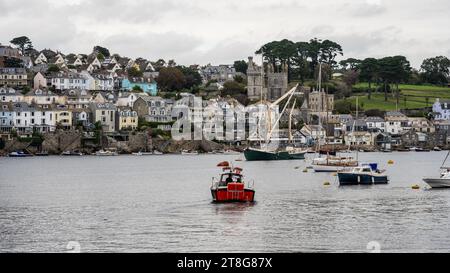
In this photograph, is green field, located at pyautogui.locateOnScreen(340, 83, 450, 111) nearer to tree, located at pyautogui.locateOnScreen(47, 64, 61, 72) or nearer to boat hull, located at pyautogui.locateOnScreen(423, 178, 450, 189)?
tree, located at pyautogui.locateOnScreen(47, 64, 61, 72)

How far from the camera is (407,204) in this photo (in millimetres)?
40938

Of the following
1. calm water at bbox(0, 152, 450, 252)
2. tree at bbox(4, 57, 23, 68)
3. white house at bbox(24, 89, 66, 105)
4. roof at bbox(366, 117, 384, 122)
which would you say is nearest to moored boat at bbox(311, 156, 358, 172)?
calm water at bbox(0, 152, 450, 252)

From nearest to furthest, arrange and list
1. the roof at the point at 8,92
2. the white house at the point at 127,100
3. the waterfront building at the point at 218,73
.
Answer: the roof at the point at 8,92, the white house at the point at 127,100, the waterfront building at the point at 218,73

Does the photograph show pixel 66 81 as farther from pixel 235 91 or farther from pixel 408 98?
pixel 408 98

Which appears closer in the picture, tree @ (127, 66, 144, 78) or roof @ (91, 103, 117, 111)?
roof @ (91, 103, 117, 111)

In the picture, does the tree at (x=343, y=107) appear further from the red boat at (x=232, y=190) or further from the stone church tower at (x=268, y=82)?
the red boat at (x=232, y=190)

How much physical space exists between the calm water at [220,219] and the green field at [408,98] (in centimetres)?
11608

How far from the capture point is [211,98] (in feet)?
527

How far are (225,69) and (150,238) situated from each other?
16894 centimetres

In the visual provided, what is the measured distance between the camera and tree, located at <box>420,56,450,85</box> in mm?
196113

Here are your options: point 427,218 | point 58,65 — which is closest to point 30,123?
point 58,65

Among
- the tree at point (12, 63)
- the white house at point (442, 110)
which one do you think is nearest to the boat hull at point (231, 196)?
the white house at point (442, 110)

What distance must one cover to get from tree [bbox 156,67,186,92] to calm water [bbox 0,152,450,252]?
356 feet

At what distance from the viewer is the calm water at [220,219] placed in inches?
1012
